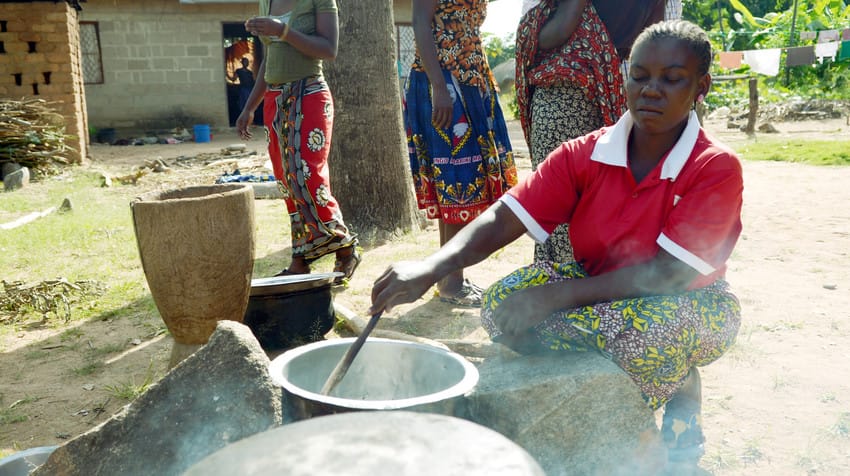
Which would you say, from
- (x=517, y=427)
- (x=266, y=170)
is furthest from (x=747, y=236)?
(x=266, y=170)

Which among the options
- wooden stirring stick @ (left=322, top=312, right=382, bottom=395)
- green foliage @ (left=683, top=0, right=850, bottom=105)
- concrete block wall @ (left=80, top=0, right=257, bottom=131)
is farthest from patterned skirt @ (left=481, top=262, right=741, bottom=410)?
green foliage @ (left=683, top=0, right=850, bottom=105)

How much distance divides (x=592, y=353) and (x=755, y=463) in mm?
622

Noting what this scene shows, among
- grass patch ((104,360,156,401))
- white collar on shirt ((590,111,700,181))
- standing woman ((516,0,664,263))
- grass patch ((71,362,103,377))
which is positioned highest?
standing woman ((516,0,664,263))

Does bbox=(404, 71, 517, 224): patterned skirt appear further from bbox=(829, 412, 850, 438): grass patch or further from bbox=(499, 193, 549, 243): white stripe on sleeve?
bbox=(829, 412, 850, 438): grass patch

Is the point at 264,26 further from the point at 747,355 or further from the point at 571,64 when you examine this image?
the point at 747,355

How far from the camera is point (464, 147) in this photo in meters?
3.55

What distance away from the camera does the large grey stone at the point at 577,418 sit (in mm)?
1879

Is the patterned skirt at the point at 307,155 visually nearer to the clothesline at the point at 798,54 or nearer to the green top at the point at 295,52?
the green top at the point at 295,52

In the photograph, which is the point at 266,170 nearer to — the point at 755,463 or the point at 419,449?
the point at 755,463

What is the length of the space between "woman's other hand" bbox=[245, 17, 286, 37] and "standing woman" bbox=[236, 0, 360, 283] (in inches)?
5.4

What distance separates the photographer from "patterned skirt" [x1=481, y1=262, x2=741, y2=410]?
6.26 ft

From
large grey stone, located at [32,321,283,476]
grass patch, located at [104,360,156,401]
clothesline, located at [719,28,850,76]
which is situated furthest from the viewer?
clothesline, located at [719,28,850,76]

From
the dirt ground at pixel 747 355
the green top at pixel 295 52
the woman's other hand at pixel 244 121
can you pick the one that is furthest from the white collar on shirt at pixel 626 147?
the woman's other hand at pixel 244 121

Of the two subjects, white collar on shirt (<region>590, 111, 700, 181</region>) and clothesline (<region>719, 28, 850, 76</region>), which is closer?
white collar on shirt (<region>590, 111, 700, 181</region>)
